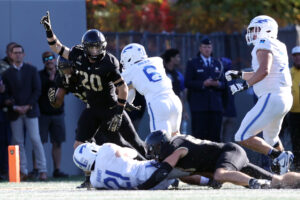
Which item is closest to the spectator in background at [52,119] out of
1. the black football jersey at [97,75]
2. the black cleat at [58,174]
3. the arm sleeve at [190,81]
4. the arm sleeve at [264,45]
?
the black cleat at [58,174]

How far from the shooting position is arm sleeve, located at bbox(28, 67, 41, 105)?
13.5 meters

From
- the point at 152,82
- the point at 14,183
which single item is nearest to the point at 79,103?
the point at 14,183

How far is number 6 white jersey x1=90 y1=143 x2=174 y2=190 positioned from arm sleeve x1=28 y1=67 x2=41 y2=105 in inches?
188

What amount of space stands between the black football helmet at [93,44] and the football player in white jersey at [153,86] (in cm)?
77

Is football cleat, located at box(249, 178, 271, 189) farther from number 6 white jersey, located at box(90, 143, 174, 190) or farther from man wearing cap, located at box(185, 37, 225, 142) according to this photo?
man wearing cap, located at box(185, 37, 225, 142)

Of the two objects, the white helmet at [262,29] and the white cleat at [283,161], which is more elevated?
the white helmet at [262,29]

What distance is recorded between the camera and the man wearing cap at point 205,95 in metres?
13.7

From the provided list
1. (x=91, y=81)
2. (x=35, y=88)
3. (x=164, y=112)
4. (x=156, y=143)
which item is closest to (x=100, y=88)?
(x=91, y=81)

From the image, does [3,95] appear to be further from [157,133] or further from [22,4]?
[157,133]

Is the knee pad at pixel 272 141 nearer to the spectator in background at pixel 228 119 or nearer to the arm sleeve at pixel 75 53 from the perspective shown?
the arm sleeve at pixel 75 53

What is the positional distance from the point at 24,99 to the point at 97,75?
336 centimetres

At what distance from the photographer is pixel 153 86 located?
1092 cm

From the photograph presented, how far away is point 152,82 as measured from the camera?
1092 cm

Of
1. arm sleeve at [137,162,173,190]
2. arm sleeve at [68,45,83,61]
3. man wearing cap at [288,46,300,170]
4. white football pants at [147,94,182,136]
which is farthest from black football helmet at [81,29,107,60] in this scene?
man wearing cap at [288,46,300,170]
